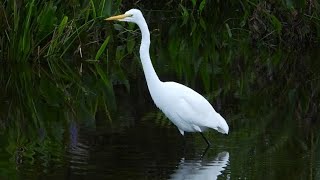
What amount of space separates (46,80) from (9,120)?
2.11 m

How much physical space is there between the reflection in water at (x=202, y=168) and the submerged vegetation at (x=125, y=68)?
2.10 feet

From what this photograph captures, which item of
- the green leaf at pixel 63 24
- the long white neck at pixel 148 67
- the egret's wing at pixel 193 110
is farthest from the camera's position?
the green leaf at pixel 63 24

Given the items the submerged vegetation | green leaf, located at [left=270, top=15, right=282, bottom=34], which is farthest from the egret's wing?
green leaf, located at [left=270, top=15, right=282, bottom=34]

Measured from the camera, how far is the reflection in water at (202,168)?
20.4ft

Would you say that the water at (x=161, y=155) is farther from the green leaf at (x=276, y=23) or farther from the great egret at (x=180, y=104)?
the green leaf at (x=276, y=23)

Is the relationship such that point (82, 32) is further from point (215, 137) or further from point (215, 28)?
point (215, 28)

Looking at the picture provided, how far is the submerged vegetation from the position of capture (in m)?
7.97

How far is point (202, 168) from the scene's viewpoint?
6.49 meters

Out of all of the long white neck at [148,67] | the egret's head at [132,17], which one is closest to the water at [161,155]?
the long white neck at [148,67]

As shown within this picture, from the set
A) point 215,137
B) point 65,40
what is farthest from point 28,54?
point 215,137

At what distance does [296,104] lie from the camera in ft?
29.4

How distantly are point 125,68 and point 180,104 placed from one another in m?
4.02

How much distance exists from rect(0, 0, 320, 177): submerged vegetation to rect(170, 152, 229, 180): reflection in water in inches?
25.2

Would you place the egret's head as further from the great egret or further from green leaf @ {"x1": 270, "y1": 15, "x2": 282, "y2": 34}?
green leaf @ {"x1": 270, "y1": 15, "x2": 282, "y2": 34}
